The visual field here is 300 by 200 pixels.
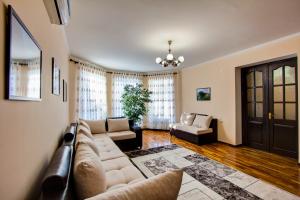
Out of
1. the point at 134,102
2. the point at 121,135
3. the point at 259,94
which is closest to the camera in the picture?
the point at 121,135

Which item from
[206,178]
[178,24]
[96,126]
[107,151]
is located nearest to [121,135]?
[96,126]

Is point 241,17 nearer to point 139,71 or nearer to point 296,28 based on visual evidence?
point 296,28

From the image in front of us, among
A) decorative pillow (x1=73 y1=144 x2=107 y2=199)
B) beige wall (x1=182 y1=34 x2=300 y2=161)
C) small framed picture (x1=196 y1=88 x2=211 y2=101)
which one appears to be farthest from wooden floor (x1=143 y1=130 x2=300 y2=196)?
decorative pillow (x1=73 y1=144 x2=107 y2=199)

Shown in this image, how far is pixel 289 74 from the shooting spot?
330 cm

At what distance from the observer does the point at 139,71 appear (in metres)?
6.66

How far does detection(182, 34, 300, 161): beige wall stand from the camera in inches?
127

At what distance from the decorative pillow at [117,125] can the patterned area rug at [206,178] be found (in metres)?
0.79

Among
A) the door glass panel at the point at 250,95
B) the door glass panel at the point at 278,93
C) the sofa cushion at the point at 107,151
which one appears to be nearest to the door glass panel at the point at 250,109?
the door glass panel at the point at 250,95

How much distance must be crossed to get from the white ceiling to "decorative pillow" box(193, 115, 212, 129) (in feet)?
6.51

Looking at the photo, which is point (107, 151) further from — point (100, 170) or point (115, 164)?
point (100, 170)

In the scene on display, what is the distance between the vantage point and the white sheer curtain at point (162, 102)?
6.49 meters

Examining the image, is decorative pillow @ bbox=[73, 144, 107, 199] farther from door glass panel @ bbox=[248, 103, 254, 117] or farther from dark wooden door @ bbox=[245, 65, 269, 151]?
door glass panel @ bbox=[248, 103, 254, 117]

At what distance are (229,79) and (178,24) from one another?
2.57 m

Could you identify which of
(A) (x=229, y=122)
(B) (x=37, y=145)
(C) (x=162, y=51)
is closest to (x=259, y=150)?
(A) (x=229, y=122)
